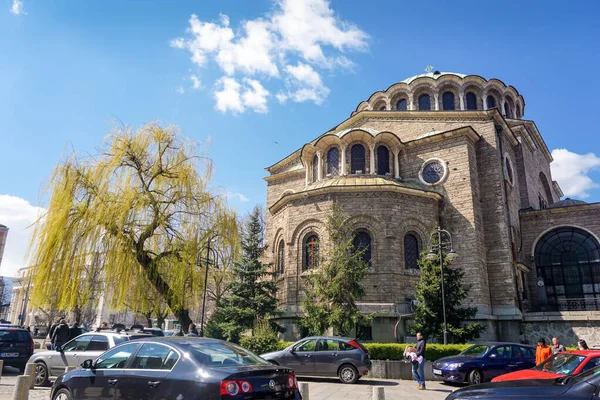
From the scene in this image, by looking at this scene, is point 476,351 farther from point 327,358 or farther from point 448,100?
point 448,100

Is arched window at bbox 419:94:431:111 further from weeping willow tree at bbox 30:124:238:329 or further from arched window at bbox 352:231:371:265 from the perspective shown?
weeping willow tree at bbox 30:124:238:329

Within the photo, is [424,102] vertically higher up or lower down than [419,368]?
higher up

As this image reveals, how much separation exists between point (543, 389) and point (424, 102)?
26.3 metres

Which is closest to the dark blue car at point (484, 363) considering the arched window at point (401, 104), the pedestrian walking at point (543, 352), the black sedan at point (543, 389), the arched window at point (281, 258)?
the pedestrian walking at point (543, 352)

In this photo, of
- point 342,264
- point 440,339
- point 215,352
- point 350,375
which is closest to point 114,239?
point 342,264

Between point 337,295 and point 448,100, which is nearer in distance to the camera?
point 337,295

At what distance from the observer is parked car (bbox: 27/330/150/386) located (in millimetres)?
9828

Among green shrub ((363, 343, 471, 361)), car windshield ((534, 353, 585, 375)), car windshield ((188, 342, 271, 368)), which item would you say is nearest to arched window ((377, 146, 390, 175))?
green shrub ((363, 343, 471, 361))

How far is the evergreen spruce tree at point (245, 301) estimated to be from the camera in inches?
735

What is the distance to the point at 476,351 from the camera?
1238 centimetres

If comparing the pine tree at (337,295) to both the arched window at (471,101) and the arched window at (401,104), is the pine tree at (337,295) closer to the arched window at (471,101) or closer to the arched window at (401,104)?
the arched window at (401,104)

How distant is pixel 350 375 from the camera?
11.7m

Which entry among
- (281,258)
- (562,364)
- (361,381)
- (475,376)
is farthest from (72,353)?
(281,258)

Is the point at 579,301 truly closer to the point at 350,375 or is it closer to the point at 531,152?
the point at 531,152
